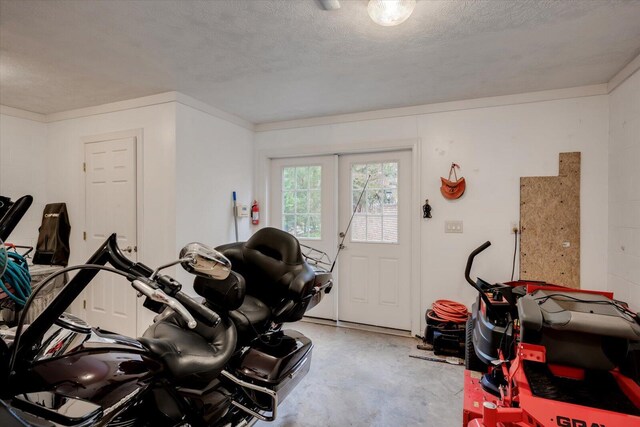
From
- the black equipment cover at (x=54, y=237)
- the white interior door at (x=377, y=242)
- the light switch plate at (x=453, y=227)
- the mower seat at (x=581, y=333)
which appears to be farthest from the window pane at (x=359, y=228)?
the black equipment cover at (x=54, y=237)

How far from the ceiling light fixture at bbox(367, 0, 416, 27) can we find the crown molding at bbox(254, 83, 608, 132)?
1711 mm

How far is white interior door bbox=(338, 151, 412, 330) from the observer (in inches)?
138

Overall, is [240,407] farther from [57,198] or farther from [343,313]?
[57,198]

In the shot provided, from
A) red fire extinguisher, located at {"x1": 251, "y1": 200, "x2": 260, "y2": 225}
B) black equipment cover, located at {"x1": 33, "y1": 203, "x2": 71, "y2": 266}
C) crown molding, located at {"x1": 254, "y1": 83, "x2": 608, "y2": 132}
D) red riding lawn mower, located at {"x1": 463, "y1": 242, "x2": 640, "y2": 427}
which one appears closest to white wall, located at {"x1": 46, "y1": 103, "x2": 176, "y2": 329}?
black equipment cover, located at {"x1": 33, "y1": 203, "x2": 71, "y2": 266}

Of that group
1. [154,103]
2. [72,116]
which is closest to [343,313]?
[154,103]

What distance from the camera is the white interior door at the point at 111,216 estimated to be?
317 centimetres

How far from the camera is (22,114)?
350 centimetres

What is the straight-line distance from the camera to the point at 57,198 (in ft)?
11.9

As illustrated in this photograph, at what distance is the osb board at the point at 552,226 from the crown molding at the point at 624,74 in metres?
0.58

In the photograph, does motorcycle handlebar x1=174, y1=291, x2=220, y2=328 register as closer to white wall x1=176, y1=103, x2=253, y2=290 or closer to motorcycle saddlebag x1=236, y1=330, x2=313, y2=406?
motorcycle saddlebag x1=236, y1=330, x2=313, y2=406

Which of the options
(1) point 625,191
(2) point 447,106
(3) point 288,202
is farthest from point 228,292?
(1) point 625,191

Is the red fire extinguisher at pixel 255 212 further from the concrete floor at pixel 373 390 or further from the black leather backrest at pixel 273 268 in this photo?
the black leather backrest at pixel 273 268

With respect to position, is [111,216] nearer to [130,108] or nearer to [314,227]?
[130,108]

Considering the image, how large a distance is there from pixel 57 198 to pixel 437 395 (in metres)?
4.34
